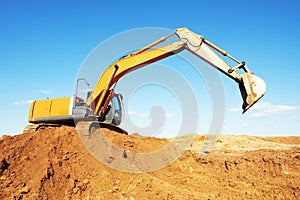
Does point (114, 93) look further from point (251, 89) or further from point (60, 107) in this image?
point (251, 89)

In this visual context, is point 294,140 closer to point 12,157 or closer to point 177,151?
point 177,151

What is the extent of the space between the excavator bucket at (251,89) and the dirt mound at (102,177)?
2.26 metres

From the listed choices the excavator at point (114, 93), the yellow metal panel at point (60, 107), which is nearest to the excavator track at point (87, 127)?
the excavator at point (114, 93)

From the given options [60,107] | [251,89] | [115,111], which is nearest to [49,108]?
[60,107]

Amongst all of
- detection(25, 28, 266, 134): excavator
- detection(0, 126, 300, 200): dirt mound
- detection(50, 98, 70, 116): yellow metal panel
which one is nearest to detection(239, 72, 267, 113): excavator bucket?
detection(25, 28, 266, 134): excavator

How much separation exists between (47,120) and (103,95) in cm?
247

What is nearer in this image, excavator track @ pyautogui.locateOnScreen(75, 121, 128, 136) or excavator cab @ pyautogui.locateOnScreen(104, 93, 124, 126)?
excavator track @ pyautogui.locateOnScreen(75, 121, 128, 136)

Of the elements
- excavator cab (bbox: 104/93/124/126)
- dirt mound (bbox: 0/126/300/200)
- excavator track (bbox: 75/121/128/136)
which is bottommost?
dirt mound (bbox: 0/126/300/200)

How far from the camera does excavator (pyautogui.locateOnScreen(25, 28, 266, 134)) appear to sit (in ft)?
25.1

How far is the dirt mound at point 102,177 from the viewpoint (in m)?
6.36

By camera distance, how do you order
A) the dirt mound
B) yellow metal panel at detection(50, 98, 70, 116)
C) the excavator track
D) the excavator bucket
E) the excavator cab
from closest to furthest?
the dirt mound → the excavator bucket → the excavator track → yellow metal panel at detection(50, 98, 70, 116) → the excavator cab

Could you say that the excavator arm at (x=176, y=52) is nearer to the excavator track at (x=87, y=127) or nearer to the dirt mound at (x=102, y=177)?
the excavator track at (x=87, y=127)

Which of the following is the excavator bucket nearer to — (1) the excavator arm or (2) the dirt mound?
(1) the excavator arm

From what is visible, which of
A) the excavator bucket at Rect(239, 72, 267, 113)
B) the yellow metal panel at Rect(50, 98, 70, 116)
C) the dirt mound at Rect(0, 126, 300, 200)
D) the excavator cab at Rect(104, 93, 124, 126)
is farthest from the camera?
the excavator cab at Rect(104, 93, 124, 126)
